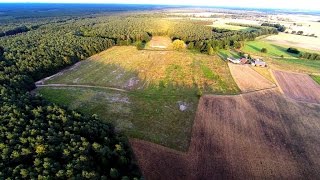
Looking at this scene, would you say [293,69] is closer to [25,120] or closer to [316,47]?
[316,47]

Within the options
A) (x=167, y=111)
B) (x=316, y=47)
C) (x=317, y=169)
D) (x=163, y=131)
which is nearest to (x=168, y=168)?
(x=163, y=131)

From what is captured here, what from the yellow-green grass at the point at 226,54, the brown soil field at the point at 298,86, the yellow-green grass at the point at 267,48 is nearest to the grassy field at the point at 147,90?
the yellow-green grass at the point at 226,54

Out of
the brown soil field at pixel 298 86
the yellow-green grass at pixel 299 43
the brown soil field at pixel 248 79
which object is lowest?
the yellow-green grass at pixel 299 43

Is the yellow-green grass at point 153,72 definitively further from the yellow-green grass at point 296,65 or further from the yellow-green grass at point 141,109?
the yellow-green grass at point 296,65

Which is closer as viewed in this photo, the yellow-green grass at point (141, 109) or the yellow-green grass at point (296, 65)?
the yellow-green grass at point (141, 109)

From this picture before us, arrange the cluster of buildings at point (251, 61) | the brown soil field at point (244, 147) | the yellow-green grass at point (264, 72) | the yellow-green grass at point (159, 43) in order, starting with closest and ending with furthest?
1. the brown soil field at point (244, 147)
2. the yellow-green grass at point (264, 72)
3. the cluster of buildings at point (251, 61)
4. the yellow-green grass at point (159, 43)

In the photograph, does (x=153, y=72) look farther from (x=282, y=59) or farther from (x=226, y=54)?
(x=282, y=59)
